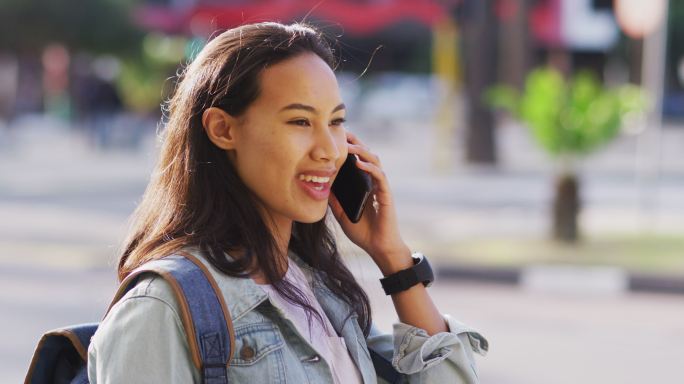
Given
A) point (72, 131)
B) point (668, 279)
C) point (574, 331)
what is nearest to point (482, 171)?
point (668, 279)

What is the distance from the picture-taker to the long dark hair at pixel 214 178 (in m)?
1.90

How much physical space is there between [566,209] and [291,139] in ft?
31.4

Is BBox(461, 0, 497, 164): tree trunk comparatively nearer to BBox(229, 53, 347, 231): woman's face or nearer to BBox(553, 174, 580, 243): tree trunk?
BBox(553, 174, 580, 243): tree trunk

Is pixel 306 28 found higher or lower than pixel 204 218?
higher

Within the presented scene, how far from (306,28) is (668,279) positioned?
8249mm

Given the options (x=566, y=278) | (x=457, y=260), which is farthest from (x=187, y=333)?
(x=457, y=260)

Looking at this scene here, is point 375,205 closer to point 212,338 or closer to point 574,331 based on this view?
point 212,338

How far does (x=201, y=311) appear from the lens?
171 centimetres

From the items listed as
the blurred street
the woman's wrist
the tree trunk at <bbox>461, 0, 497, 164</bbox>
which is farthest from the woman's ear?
the tree trunk at <bbox>461, 0, 497, 164</bbox>

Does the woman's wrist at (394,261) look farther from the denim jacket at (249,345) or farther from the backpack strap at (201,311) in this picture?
the backpack strap at (201,311)

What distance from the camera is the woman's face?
6.38ft

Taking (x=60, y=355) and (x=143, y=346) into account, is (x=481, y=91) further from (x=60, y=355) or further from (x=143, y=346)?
(x=143, y=346)

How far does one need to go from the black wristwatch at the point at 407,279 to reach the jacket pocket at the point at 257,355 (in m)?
0.45

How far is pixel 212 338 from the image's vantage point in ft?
5.63
